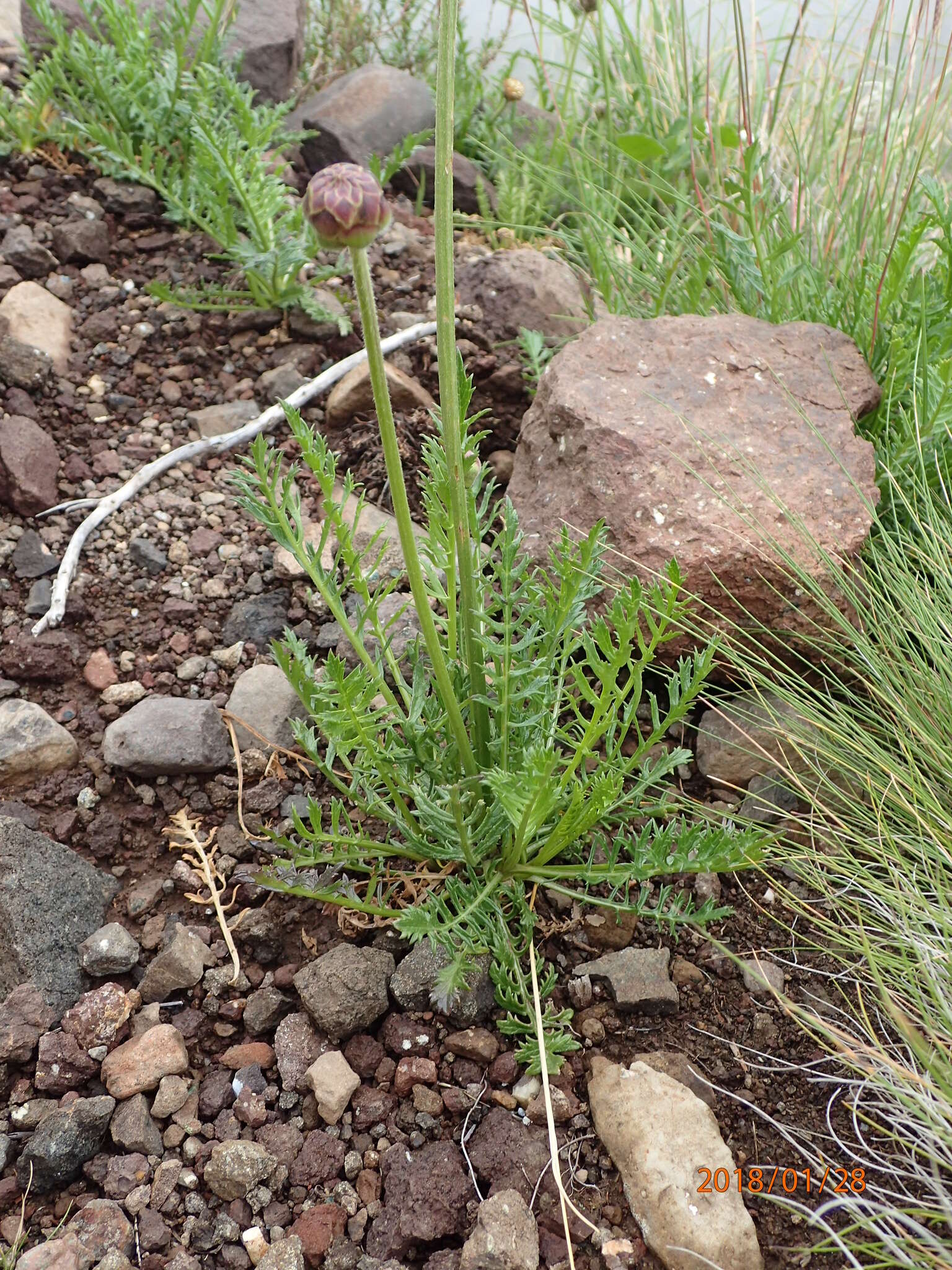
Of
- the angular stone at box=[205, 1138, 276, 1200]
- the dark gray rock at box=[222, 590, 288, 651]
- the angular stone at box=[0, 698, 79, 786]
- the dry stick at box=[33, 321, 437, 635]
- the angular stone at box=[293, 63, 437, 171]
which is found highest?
the angular stone at box=[293, 63, 437, 171]

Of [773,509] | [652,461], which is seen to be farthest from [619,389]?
[773,509]

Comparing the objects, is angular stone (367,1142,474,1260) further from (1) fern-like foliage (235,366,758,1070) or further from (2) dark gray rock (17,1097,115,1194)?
(2) dark gray rock (17,1097,115,1194)

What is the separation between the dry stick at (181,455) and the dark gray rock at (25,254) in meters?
0.83

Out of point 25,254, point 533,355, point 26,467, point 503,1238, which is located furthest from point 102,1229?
point 25,254

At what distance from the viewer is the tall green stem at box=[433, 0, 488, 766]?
4.25ft

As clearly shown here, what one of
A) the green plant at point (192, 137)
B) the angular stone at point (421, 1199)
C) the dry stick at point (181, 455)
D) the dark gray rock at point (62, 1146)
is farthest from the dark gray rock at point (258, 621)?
the angular stone at point (421, 1199)

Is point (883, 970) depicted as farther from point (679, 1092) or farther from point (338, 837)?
point (338, 837)

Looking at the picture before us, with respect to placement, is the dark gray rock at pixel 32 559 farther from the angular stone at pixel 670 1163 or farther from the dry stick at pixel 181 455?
the angular stone at pixel 670 1163

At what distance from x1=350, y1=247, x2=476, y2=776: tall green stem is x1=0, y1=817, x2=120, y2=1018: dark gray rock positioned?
0.79 m

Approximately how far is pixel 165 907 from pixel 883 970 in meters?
1.38

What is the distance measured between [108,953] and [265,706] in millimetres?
632

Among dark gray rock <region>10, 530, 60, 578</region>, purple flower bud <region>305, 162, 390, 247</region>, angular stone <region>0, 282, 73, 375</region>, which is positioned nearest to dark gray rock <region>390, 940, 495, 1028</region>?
purple flower bud <region>305, 162, 390, 247</region>

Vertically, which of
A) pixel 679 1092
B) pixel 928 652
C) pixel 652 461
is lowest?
pixel 679 1092

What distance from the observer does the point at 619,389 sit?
247 centimetres
